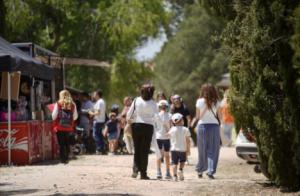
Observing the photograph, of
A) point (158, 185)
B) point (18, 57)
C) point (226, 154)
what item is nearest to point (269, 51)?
point (158, 185)

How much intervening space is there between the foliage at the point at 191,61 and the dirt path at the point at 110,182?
38651 millimetres

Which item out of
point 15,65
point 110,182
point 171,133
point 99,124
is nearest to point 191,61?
point 99,124

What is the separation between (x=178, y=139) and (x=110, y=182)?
175 centimetres

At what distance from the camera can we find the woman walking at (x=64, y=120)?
18188mm

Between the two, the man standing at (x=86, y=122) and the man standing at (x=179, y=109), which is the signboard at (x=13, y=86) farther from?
the man standing at (x=86, y=122)

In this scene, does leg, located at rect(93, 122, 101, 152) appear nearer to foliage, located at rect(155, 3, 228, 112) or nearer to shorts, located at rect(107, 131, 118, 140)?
shorts, located at rect(107, 131, 118, 140)

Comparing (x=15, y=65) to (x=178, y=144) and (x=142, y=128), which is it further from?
(x=178, y=144)

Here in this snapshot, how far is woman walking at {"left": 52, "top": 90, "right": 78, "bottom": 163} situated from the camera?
716 inches

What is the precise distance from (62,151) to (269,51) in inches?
316

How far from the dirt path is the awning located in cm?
220

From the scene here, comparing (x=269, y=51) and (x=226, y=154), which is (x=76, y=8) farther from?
(x=269, y=51)

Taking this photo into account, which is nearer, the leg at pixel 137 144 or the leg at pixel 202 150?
the leg at pixel 137 144

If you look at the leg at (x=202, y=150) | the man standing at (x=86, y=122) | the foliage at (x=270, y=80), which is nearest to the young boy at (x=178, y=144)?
the leg at (x=202, y=150)

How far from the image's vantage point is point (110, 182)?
45.2ft
